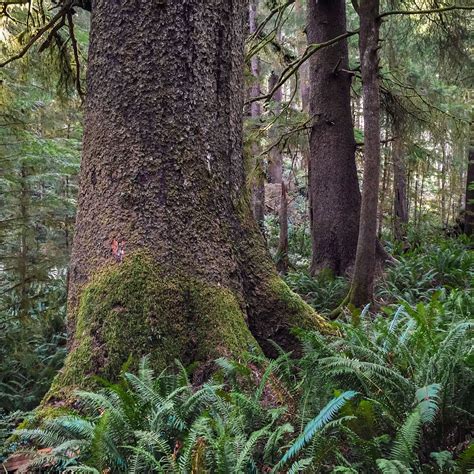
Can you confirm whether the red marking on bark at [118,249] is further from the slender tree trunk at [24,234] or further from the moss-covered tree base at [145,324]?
the slender tree trunk at [24,234]

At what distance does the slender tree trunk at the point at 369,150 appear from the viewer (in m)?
5.06

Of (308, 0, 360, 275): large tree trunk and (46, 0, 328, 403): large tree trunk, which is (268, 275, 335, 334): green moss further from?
(308, 0, 360, 275): large tree trunk

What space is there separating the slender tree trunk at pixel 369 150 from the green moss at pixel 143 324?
2.52 m

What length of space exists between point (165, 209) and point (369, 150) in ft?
9.67

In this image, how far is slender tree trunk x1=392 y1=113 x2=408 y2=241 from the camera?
26.3ft

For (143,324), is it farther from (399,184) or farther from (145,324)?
(399,184)

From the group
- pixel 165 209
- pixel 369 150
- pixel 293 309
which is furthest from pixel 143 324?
pixel 369 150

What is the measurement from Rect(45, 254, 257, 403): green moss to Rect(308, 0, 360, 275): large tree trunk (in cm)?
474

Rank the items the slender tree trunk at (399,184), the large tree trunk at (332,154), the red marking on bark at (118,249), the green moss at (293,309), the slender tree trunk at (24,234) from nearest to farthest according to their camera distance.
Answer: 1. the red marking on bark at (118,249)
2. the green moss at (293,309)
3. the slender tree trunk at (24,234)
4. the large tree trunk at (332,154)
5. the slender tree trunk at (399,184)

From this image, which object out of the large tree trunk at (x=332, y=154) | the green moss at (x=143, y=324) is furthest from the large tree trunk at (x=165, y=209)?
the large tree trunk at (x=332, y=154)

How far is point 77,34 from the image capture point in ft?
Result: 21.4

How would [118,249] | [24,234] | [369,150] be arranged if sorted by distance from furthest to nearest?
[24,234] < [369,150] < [118,249]

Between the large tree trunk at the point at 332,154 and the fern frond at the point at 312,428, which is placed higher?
the large tree trunk at the point at 332,154

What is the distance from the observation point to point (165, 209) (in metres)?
3.06
